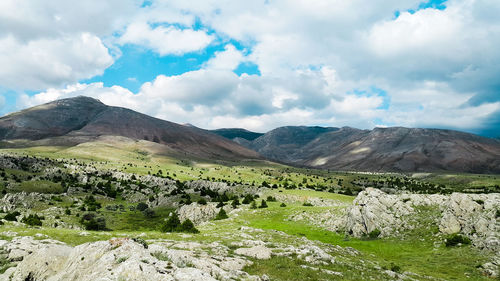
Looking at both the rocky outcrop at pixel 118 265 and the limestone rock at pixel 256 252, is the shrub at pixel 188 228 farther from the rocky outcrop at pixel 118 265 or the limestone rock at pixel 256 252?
the rocky outcrop at pixel 118 265

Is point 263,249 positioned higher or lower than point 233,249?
higher

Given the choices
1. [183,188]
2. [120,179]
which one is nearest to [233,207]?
[183,188]

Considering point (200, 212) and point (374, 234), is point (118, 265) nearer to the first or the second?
point (374, 234)

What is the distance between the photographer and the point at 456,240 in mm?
33656

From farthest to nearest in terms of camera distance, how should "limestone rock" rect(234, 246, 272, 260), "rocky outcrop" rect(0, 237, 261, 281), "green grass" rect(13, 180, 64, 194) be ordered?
1. "green grass" rect(13, 180, 64, 194)
2. "limestone rock" rect(234, 246, 272, 260)
3. "rocky outcrop" rect(0, 237, 261, 281)

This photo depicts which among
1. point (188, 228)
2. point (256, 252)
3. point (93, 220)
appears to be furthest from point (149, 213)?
point (256, 252)

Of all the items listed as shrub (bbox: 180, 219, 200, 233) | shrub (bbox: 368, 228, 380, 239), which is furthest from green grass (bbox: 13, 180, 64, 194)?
shrub (bbox: 368, 228, 380, 239)

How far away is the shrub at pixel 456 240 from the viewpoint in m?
33.1

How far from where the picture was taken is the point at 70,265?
16.7 m

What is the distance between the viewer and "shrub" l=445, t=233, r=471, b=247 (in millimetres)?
33081

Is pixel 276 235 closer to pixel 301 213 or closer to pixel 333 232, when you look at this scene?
pixel 333 232

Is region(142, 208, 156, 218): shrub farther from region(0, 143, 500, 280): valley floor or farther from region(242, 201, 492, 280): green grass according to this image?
region(242, 201, 492, 280): green grass

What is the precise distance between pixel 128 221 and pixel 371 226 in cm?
6440

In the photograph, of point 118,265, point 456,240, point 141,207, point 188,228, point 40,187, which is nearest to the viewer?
point 118,265
